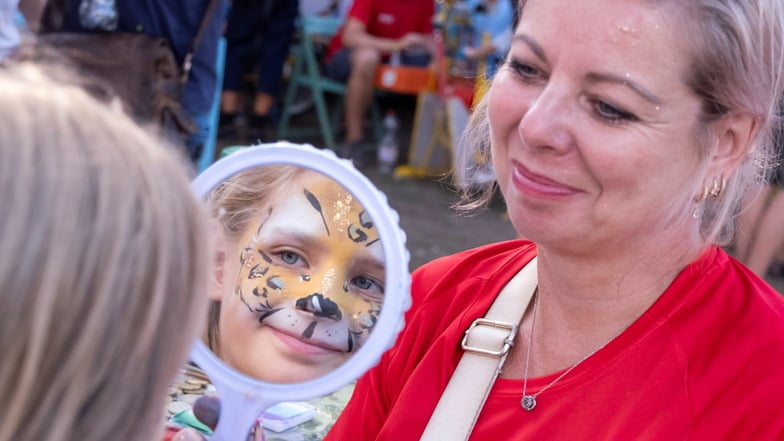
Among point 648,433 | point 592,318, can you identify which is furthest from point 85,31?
point 648,433

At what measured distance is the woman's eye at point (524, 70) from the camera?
4.95ft

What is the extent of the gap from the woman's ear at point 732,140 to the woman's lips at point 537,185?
0.23 m

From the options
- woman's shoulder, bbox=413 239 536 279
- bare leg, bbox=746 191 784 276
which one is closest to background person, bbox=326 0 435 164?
bare leg, bbox=746 191 784 276

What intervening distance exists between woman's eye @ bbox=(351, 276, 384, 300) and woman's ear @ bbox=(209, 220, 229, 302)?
184 mm

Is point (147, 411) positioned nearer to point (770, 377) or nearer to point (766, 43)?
point (770, 377)

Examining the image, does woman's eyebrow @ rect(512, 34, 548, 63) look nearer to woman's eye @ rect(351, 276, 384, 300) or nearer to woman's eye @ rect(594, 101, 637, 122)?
woman's eye @ rect(594, 101, 637, 122)

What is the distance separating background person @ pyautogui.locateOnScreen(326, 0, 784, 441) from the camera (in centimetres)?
141

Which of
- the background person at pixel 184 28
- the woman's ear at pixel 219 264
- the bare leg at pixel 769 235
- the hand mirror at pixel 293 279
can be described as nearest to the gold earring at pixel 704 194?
the hand mirror at pixel 293 279

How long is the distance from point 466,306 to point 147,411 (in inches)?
35.1

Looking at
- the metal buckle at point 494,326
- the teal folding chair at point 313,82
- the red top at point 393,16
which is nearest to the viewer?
the metal buckle at point 494,326

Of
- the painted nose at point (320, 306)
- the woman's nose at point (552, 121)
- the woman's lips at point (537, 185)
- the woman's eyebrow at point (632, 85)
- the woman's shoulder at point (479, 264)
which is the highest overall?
the woman's eyebrow at point (632, 85)

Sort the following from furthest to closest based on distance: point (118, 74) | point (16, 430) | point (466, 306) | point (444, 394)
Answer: point (118, 74)
point (466, 306)
point (444, 394)
point (16, 430)

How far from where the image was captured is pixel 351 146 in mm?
6715

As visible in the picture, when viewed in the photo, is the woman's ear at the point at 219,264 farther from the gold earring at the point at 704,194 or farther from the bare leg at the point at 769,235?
the bare leg at the point at 769,235
